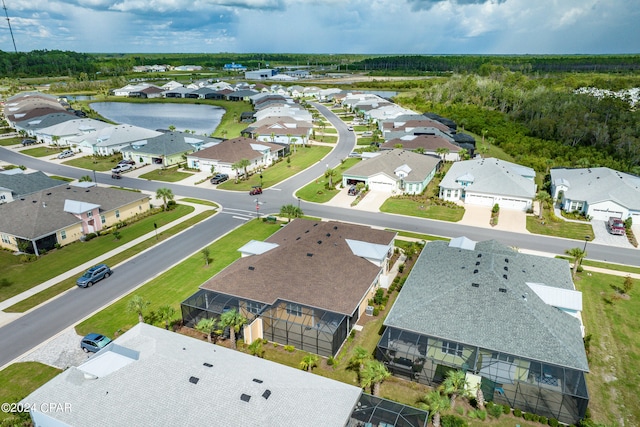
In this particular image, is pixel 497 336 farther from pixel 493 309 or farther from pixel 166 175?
pixel 166 175

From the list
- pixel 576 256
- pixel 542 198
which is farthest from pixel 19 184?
pixel 542 198

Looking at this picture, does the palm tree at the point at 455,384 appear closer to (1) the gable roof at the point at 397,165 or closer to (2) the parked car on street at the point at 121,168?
(1) the gable roof at the point at 397,165

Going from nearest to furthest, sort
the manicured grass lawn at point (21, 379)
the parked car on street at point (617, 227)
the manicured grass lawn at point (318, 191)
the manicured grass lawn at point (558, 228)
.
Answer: the manicured grass lawn at point (21, 379)
the parked car on street at point (617, 227)
the manicured grass lawn at point (558, 228)
the manicured grass lawn at point (318, 191)

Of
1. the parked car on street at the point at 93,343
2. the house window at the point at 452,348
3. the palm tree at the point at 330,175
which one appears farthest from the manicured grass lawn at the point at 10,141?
the house window at the point at 452,348

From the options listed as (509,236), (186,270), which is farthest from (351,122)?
(186,270)

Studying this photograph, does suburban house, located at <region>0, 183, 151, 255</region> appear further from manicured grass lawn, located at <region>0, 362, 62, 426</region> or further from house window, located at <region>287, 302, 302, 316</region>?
house window, located at <region>287, 302, 302, 316</region>

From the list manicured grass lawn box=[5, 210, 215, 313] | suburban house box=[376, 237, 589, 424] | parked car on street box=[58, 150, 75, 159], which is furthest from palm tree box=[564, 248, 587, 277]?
parked car on street box=[58, 150, 75, 159]
